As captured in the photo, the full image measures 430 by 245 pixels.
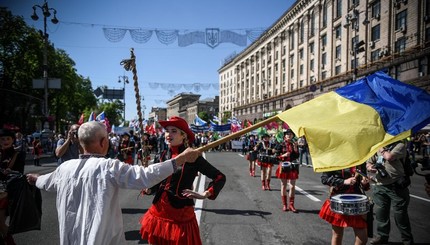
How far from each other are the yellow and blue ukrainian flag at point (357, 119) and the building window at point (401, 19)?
29294 mm

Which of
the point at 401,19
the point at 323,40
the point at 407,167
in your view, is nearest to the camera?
the point at 407,167

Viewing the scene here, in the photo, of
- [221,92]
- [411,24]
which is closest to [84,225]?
[411,24]

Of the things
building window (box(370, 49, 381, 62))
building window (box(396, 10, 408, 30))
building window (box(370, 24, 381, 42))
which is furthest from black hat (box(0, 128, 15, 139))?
building window (box(370, 24, 381, 42))

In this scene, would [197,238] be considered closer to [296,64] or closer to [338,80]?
[338,80]

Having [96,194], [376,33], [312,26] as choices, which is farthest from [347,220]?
[312,26]

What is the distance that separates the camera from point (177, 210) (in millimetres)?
3062

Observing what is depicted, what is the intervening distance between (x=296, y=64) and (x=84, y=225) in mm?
49234

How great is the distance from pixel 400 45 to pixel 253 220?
28543mm

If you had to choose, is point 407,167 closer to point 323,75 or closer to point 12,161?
point 12,161

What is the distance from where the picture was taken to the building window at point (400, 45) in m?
25.9

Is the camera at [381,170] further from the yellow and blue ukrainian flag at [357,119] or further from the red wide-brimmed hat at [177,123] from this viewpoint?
the red wide-brimmed hat at [177,123]

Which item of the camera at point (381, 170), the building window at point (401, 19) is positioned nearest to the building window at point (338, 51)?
the building window at point (401, 19)

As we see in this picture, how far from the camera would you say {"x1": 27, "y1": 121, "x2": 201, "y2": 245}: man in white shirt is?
2.18 m

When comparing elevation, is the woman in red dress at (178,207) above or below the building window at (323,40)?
below
